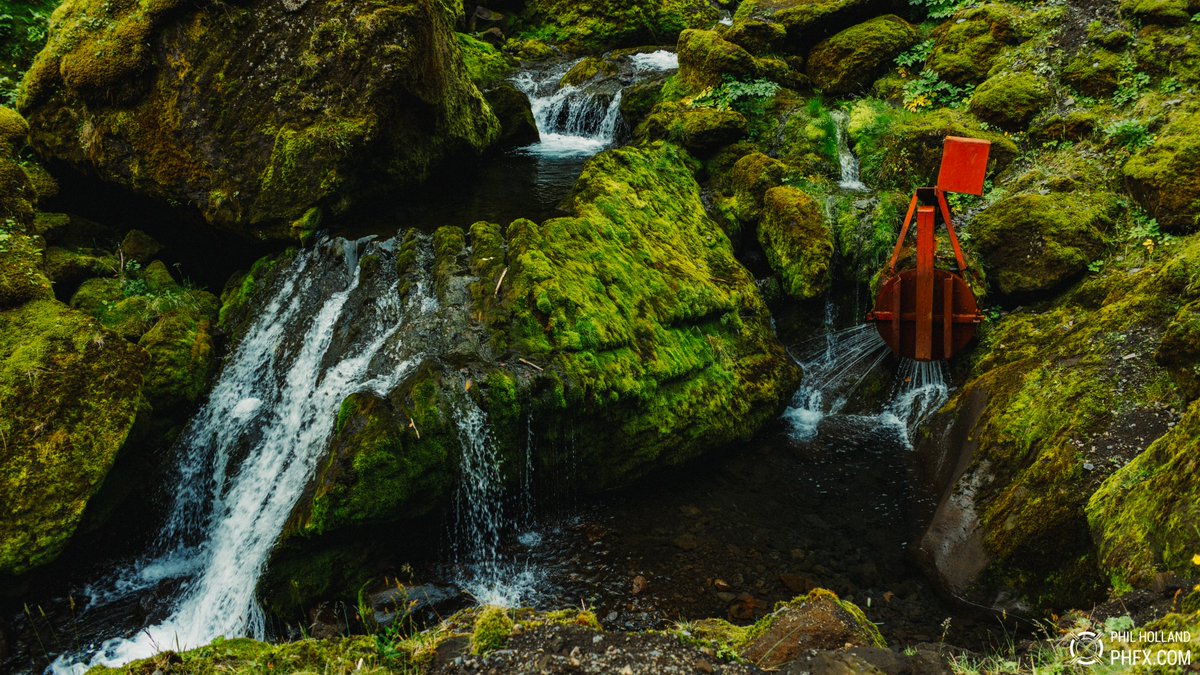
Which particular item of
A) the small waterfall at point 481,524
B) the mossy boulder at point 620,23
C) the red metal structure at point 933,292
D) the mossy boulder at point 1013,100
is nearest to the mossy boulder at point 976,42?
the mossy boulder at point 1013,100

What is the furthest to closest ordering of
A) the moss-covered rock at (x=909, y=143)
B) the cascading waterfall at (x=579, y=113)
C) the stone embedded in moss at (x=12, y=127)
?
the cascading waterfall at (x=579, y=113)
the moss-covered rock at (x=909, y=143)
the stone embedded in moss at (x=12, y=127)

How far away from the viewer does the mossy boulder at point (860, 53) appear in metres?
11.1

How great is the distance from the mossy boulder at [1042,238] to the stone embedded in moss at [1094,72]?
7.60 ft

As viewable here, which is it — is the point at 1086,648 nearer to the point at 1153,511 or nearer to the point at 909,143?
the point at 1153,511

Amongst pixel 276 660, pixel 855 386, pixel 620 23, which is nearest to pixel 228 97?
pixel 276 660

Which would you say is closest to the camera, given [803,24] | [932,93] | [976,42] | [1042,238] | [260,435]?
[260,435]

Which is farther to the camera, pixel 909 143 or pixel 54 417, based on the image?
pixel 909 143

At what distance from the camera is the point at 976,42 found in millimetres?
10273

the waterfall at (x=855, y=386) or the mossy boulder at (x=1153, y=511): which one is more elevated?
the mossy boulder at (x=1153, y=511)

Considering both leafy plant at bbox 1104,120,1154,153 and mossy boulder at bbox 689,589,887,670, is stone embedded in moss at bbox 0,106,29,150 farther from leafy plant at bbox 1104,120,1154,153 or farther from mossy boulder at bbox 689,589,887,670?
leafy plant at bbox 1104,120,1154,153

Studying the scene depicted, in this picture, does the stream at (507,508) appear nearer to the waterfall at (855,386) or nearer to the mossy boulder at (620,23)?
the waterfall at (855,386)

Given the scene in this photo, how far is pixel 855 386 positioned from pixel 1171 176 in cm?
374

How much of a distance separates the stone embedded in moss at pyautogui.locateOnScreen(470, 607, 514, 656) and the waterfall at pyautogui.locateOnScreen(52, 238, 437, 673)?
2.89 meters

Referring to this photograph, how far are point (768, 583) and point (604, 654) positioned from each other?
2802mm
